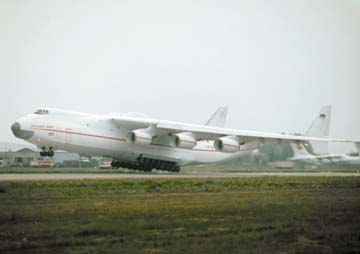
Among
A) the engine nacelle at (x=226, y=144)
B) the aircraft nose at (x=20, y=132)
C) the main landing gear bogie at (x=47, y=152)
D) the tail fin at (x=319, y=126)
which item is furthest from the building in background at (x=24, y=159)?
the tail fin at (x=319, y=126)

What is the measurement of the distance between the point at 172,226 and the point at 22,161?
43965 mm

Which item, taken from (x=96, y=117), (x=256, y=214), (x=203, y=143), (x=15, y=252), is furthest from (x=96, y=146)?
(x=15, y=252)

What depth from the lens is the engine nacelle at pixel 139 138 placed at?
29.0 metres

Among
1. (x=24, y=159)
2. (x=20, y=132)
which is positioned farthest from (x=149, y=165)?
(x=24, y=159)

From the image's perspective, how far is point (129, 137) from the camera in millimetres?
29375

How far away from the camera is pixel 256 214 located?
11109 millimetres

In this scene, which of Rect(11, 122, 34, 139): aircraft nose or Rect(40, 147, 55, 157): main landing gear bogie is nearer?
Rect(11, 122, 34, 139): aircraft nose

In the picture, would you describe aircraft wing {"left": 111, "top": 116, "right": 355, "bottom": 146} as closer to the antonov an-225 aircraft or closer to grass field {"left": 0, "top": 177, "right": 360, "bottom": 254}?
the antonov an-225 aircraft

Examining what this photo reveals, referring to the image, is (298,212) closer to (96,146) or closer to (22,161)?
(96,146)

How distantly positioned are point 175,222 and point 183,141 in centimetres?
2024

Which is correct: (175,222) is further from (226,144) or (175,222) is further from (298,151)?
(298,151)

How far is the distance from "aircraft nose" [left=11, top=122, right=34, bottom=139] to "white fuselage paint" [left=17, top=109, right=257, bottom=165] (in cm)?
15

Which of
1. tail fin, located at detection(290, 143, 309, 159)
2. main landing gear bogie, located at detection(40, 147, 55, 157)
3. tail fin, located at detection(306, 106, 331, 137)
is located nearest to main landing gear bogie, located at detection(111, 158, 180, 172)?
main landing gear bogie, located at detection(40, 147, 55, 157)

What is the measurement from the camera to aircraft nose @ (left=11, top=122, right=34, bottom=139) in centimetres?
2683
